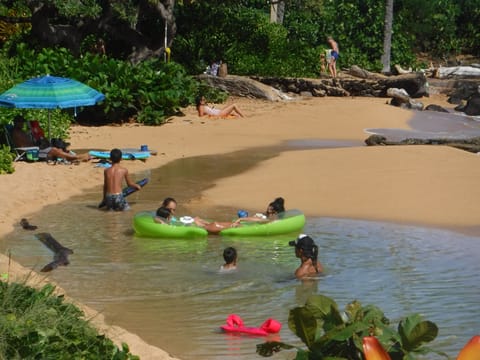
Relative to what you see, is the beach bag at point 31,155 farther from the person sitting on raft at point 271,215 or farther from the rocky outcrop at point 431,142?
the rocky outcrop at point 431,142

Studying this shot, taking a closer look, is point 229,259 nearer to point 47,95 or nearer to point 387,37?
point 47,95

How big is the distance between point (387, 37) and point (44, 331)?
109ft

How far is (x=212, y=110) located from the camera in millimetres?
27094

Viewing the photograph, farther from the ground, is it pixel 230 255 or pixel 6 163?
pixel 230 255

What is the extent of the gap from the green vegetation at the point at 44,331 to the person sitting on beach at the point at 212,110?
736 inches

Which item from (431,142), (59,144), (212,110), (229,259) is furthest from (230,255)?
(212,110)

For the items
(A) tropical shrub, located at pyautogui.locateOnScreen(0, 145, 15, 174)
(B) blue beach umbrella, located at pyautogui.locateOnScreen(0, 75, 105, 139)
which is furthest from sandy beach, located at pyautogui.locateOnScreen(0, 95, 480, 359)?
(B) blue beach umbrella, located at pyautogui.locateOnScreen(0, 75, 105, 139)

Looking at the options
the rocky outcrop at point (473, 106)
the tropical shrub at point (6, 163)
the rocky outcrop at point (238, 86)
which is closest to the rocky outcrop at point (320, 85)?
the rocky outcrop at point (238, 86)

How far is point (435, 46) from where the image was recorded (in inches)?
1873

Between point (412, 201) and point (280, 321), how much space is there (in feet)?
23.3

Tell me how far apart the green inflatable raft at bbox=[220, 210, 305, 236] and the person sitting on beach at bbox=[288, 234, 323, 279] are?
2.22m

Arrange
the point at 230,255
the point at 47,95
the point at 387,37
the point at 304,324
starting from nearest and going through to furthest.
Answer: the point at 304,324 → the point at 230,255 → the point at 47,95 → the point at 387,37

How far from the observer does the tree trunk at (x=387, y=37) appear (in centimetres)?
3893

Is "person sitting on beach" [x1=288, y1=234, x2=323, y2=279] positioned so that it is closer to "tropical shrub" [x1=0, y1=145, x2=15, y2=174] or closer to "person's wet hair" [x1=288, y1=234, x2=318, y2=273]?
"person's wet hair" [x1=288, y1=234, x2=318, y2=273]
